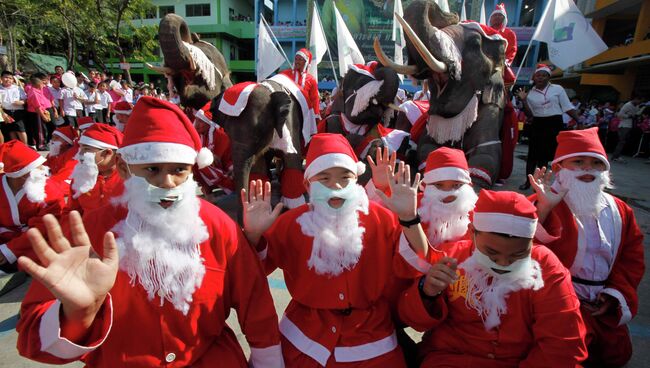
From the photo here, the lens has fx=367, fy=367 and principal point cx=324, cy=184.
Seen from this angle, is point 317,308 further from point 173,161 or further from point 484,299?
point 173,161

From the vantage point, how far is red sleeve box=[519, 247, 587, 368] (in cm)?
158

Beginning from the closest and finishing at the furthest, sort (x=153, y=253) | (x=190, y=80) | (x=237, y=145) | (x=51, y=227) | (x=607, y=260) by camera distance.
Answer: (x=51, y=227), (x=153, y=253), (x=607, y=260), (x=237, y=145), (x=190, y=80)

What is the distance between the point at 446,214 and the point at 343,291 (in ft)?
2.78

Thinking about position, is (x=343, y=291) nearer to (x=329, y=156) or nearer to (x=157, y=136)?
(x=329, y=156)

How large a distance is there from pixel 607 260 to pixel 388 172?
148cm

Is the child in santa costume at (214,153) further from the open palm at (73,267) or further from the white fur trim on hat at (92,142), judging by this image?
the open palm at (73,267)

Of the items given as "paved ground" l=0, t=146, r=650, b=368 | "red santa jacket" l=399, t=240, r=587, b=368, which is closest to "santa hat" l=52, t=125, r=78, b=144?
"paved ground" l=0, t=146, r=650, b=368

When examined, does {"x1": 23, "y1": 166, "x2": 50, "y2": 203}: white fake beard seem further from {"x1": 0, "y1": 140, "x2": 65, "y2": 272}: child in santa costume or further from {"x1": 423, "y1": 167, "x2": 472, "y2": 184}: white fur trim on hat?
{"x1": 423, "y1": 167, "x2": 472, "y2": 184}: white fur trim on hat

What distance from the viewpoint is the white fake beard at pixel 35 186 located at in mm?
3164

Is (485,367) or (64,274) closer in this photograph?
(64,274)

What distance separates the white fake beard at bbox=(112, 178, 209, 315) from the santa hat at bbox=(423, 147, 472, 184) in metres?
1.55

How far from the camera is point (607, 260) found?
2236 millimetres

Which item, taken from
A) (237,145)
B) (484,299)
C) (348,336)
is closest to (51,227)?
(348,336)

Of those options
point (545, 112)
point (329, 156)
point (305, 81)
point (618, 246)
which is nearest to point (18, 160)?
point (329, 156)
